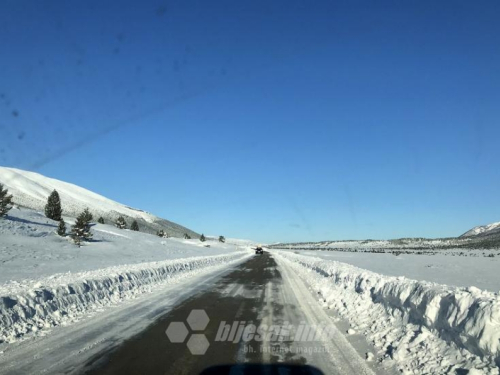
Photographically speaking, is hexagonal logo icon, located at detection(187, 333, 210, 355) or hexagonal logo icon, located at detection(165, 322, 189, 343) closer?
hexagonal logo icon, located at detection(187, 333, 210, 355)

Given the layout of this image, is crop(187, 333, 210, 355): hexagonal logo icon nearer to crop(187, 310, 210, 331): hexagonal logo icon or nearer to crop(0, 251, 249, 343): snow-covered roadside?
crop(187, 310, 210, 331): hexagonal logo icon

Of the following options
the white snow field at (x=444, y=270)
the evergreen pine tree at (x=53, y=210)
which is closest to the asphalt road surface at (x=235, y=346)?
the white snow field at (x=444, y=270)

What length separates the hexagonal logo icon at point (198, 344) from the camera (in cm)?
663

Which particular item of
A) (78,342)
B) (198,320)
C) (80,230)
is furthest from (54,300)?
(80,230)

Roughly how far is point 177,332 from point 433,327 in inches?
192

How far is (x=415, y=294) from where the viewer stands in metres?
8.35

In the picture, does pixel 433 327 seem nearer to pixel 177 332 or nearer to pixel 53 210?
pixel 177 332

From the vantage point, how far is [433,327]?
6.91 metres

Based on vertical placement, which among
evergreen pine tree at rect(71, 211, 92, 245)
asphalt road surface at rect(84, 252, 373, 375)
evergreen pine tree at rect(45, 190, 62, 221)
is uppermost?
evergreen pine tree at rect(45, 190, 62, 221)

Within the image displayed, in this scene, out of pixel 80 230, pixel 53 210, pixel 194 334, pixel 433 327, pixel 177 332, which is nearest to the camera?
pixel 433 327

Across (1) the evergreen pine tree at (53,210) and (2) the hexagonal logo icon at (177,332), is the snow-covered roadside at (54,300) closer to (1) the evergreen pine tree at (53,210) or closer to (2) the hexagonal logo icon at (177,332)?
(2) the hexagonal logo icon at (177,332)

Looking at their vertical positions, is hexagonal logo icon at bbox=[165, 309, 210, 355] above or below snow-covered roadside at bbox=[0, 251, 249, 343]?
below

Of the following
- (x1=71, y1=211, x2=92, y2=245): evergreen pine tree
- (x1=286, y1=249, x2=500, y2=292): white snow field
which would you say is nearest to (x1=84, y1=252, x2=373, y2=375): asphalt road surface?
(x1=286, y1=249, x2=500, y2=292): white snow field

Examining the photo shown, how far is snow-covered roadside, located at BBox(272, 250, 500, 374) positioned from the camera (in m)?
5.47
